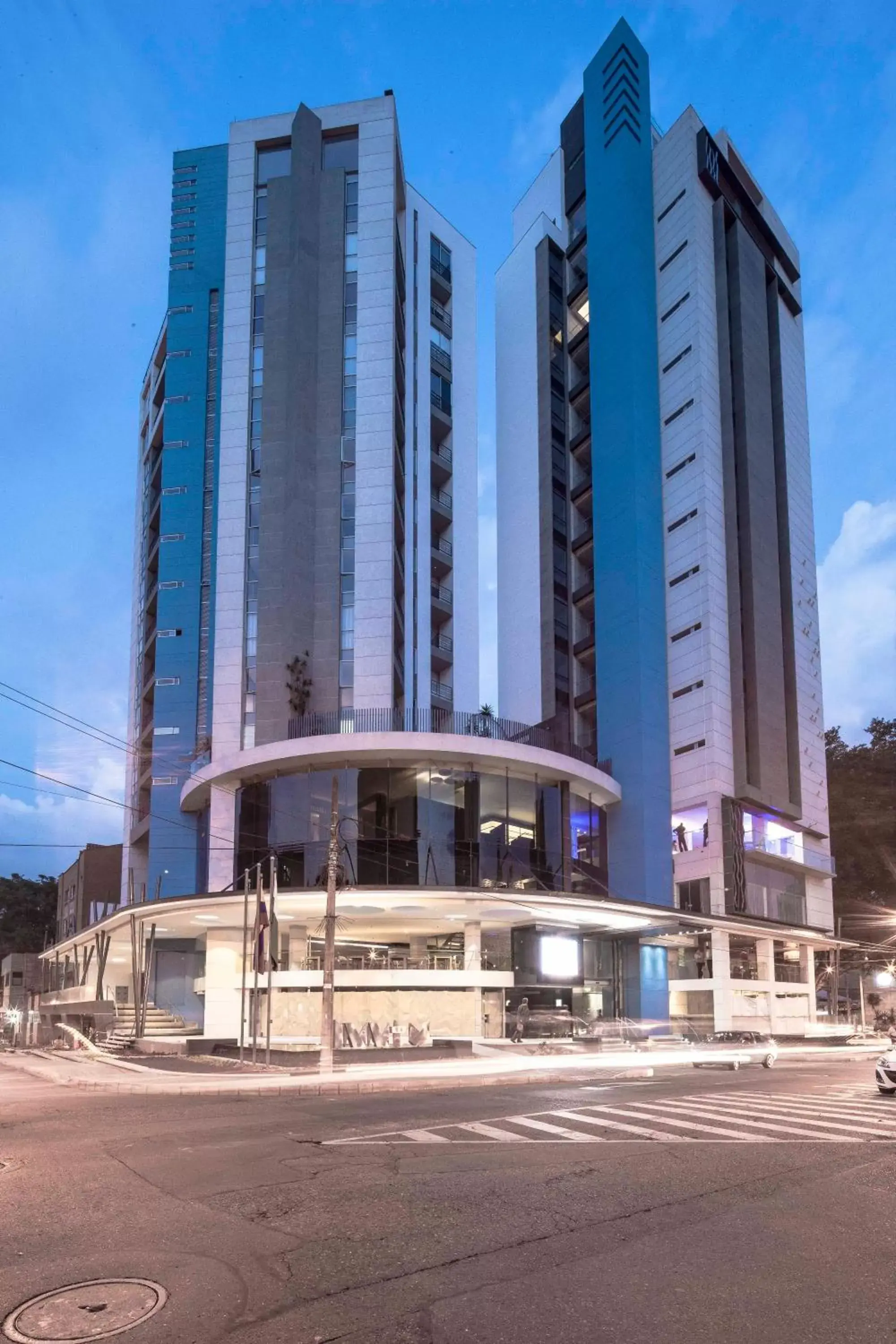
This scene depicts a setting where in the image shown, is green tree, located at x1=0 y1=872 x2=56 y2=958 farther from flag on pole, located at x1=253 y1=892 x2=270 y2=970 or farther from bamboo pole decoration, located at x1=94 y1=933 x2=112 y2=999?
flag on pole, located at x1=253 y1=892 x2=270 y2=970

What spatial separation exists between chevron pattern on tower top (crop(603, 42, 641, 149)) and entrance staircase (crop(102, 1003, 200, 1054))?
187ft

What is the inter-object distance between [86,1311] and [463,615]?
62565 mm

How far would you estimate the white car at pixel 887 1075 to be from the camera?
831 inches

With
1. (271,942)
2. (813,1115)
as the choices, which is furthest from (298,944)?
(813,1115)

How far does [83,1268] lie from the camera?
7.21m

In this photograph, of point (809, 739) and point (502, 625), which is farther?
point (502, 625)

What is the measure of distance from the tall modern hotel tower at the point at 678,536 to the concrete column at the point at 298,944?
1719 cm

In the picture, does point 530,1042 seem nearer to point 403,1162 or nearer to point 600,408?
point 403,1162

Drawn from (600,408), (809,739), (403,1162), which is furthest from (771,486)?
(403,1162)

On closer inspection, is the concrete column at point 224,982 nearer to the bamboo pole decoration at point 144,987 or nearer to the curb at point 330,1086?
the bamboo pole decoration at point 144,987

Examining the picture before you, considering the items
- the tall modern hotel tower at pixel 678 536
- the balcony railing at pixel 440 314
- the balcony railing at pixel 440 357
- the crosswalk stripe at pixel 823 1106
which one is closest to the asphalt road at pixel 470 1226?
the crosswalk stripe at pixel 823 1106

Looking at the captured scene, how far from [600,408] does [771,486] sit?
455 inches

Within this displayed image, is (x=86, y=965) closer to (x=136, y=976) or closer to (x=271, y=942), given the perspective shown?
(x=136, y=976)

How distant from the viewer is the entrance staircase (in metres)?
42.1
